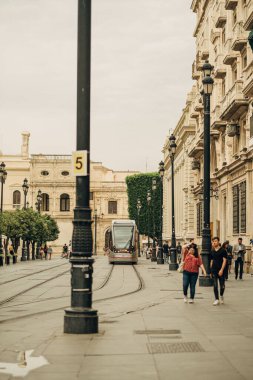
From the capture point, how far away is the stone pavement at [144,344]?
823 cm

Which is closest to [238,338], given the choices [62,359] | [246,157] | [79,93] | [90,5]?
[62,359]

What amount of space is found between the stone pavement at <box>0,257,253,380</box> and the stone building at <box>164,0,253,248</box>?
1896cm

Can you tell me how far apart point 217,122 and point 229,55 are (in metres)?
5.19

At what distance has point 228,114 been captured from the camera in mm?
38656

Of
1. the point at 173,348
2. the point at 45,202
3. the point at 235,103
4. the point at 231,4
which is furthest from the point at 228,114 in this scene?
the point at 45,202

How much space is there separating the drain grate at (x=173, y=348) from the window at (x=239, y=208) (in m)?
26.9

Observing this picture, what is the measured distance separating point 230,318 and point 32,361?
6222mm

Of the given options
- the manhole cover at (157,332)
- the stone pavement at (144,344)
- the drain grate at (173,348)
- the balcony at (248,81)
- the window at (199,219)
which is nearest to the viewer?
the stone pavement at (144,344)

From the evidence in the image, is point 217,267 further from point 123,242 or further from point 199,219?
point 199,219

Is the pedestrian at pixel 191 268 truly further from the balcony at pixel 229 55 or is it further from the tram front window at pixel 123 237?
the tram front window at pixel 123 237

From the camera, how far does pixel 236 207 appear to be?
39656 millimetres

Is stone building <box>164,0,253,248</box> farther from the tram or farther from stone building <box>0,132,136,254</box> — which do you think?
stone building <box>0,132,136,254</box>

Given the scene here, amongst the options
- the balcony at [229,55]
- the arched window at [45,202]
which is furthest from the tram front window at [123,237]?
the arched window at [45,202]

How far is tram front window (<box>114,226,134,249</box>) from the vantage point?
52500 millimetres
